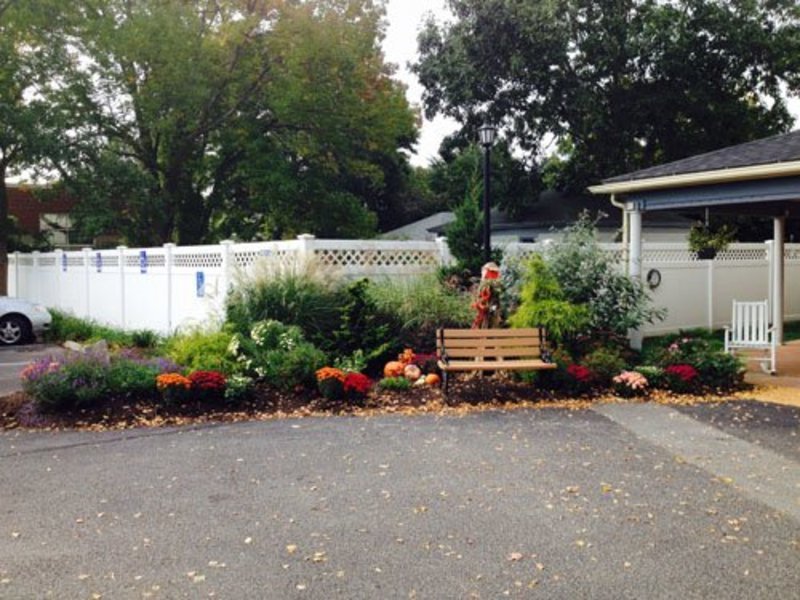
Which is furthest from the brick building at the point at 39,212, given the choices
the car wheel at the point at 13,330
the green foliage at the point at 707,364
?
the green foliage at the point at 707,364

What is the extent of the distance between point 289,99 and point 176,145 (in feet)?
12.5

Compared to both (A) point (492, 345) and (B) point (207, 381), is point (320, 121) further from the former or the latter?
(B) point (207, 381)

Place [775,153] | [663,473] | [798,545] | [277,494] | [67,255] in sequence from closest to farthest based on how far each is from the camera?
[798,545] < [277,494] < [663,473] < [775,153] < [67,255]

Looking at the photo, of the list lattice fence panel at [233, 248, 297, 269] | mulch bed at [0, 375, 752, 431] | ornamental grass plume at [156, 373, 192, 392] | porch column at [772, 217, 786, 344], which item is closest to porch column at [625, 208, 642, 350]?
→ porch column at [772, 217, 786, 344]

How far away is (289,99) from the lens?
20141 millimetres

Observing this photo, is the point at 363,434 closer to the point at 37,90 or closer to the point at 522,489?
the point at 522,489

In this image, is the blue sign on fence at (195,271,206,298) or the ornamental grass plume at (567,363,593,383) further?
A: the blue sign on fence at (195,271,206,298)

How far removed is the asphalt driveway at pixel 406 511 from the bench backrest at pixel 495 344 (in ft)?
5.04

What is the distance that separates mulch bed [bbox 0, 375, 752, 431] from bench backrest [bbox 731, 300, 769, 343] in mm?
2234

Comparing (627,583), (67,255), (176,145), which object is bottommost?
(627,583)

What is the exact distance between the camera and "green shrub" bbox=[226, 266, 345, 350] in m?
9.56

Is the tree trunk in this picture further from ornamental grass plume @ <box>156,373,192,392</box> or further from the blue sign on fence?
ornamental grass plume @ <box>156,373,192,392</box>

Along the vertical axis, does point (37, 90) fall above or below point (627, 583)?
above

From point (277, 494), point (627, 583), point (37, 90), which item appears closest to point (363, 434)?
point (277, 494)
